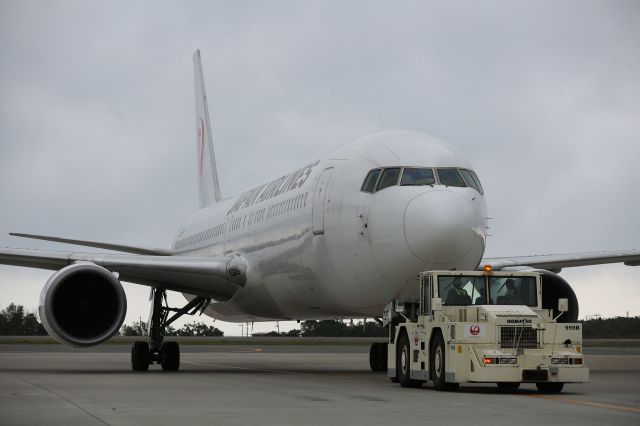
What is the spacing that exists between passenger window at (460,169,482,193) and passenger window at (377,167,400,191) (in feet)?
3.30

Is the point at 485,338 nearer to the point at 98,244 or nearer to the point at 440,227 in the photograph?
the point at 440,227

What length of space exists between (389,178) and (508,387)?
366cm

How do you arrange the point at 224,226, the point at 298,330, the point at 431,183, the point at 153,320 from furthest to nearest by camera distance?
the point at 298,330 < the point at 224,226 < the point at 153,320 < the point at 431,183

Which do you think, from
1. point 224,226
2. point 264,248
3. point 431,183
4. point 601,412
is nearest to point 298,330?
point 224,226

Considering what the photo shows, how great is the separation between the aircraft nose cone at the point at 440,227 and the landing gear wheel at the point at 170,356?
7899 mm

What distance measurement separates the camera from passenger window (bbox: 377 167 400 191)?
659 inches

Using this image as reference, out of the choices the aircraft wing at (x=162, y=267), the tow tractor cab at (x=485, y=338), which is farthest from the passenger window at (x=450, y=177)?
the aircraft wing at (x=162, y=267)

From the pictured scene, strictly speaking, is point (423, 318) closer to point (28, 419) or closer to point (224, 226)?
point (28, 419)

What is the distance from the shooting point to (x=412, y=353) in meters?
15.7

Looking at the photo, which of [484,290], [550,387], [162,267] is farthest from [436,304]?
[162,267]

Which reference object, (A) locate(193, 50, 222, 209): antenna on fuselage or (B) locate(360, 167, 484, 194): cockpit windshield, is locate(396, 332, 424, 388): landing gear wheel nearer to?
(B) locate(360, 167, 484, 194): cockpit windshield

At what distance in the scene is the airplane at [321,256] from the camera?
52.6ft

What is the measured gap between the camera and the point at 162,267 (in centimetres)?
2123

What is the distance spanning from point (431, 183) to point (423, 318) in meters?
2.11
